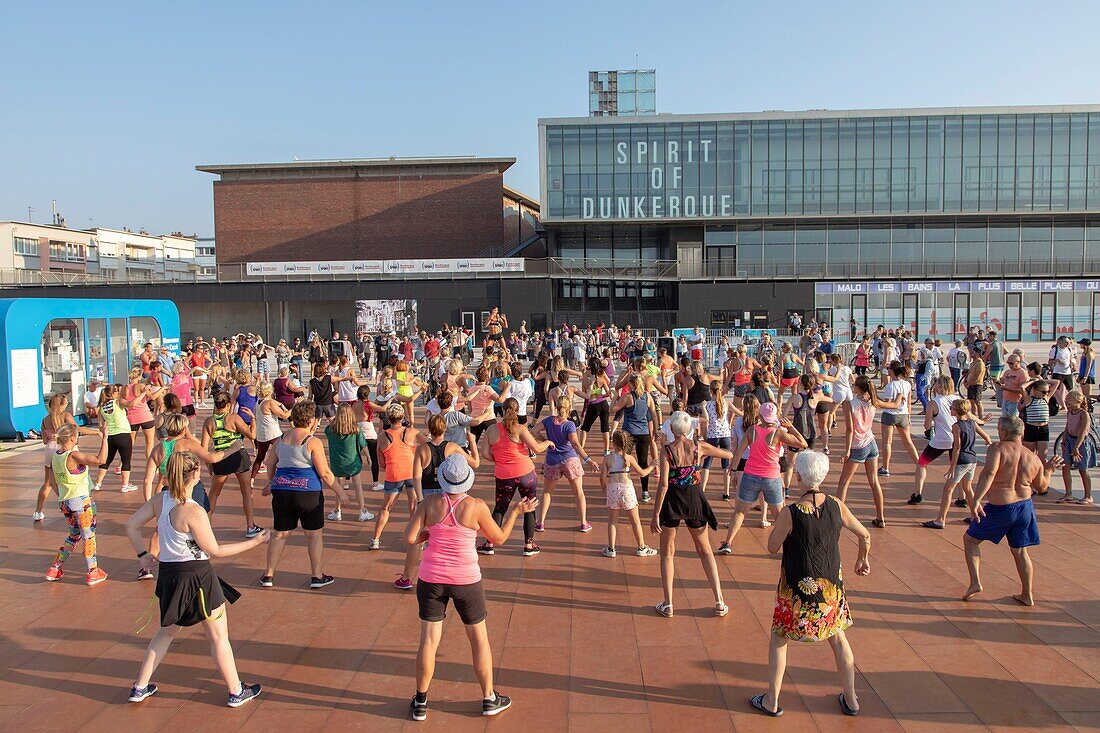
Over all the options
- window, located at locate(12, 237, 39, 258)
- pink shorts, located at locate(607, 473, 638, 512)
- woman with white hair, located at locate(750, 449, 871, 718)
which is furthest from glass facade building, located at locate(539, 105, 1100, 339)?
window, located at locate(12, 237, 39, 258)

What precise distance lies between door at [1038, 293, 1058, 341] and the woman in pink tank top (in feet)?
161

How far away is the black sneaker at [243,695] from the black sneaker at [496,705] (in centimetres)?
150

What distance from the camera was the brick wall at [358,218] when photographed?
2055 inches

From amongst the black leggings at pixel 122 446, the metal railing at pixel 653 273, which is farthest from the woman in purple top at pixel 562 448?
the metal railing at pixel 653 273

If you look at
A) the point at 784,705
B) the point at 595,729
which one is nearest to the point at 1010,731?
the point at 784,705

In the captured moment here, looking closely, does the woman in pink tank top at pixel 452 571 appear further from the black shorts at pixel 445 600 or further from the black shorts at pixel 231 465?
the black shorts at pixel 231 465

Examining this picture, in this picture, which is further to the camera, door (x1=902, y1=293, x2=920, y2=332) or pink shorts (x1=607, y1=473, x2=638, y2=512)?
door (x1=902, y1=293, x2=920, y2=332)

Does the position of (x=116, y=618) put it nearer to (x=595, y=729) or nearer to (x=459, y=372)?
(x=595, y=729)

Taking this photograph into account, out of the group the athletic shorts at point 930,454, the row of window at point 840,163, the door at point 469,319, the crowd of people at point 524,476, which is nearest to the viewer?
the crowd of people at point 524,476

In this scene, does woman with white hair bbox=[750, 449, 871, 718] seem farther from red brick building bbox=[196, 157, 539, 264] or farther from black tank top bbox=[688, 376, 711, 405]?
red brick building bbox=[196, 157, 539, 264]

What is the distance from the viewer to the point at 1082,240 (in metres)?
45.9

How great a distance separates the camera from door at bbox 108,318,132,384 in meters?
20.0

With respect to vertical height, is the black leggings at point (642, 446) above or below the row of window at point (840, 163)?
below

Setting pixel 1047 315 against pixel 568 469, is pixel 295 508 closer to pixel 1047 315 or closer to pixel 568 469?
pixel 568 469
